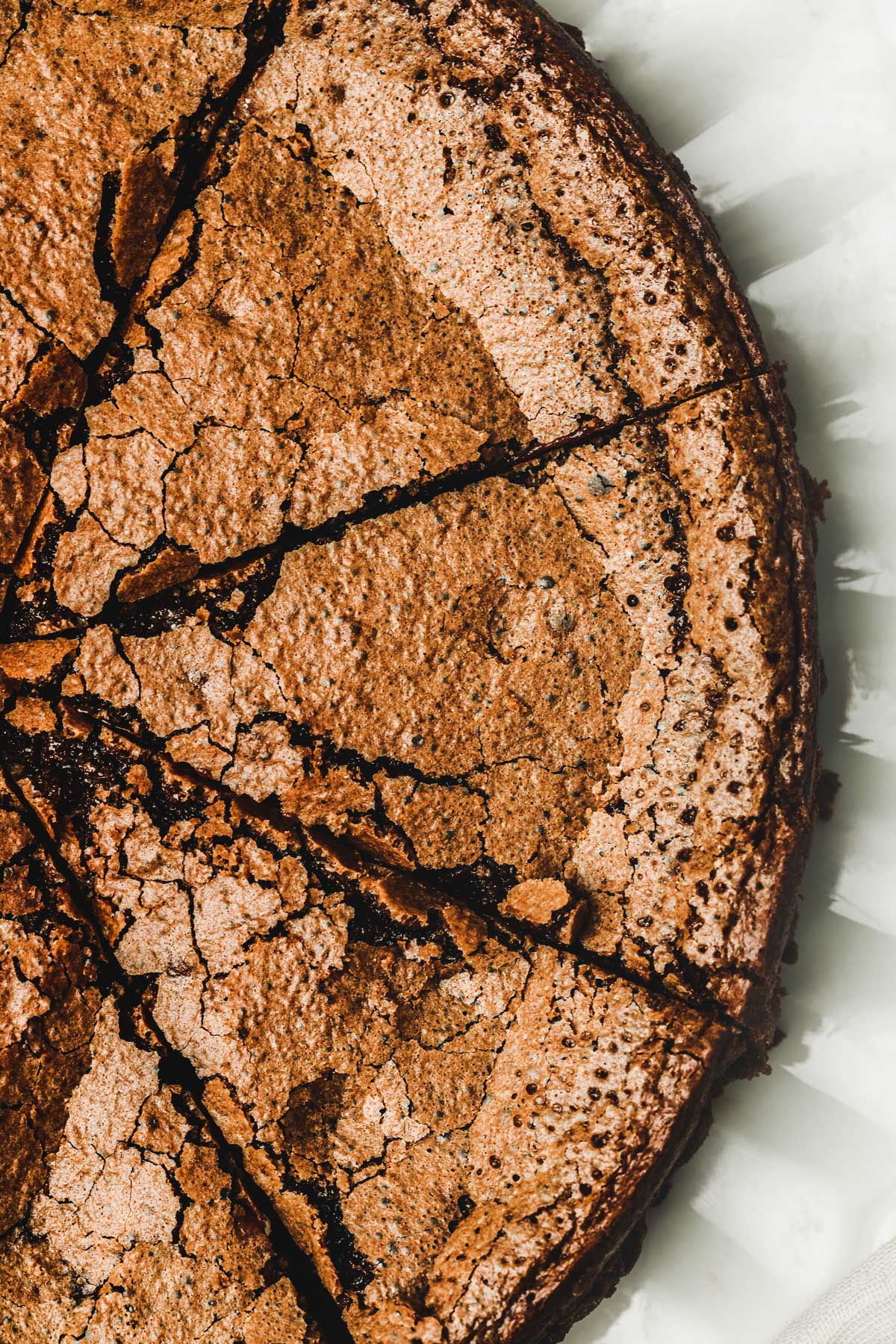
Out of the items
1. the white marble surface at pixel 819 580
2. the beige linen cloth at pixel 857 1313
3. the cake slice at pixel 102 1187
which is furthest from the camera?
the white marble surface at pixel 819 580

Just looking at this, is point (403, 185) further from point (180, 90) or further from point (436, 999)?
point (436, 999)

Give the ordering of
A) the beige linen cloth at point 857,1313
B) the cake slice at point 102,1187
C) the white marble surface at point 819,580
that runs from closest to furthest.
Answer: the cake slice at point 102,1187
the beige linen cloth at point 857,1313
the white marble surface at point 819,580

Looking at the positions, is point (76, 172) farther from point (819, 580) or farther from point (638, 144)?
point (819, 580)

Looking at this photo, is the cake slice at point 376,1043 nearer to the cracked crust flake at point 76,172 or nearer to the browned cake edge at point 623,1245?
the browned cake edge at point 623,1245

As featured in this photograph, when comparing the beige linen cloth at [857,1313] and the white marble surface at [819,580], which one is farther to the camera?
the white marble surface at [819,580]

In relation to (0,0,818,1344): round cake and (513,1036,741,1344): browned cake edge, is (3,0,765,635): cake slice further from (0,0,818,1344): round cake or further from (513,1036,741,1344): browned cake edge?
(513,1036,741,1344): browned cake edge

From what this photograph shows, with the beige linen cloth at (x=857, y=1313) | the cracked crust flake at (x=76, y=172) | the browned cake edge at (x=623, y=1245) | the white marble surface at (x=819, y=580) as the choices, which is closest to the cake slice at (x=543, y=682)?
the browned cake edge at (x=623, y=1245)

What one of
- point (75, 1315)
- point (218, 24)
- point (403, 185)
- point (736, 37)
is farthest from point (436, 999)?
point (736, 37)
